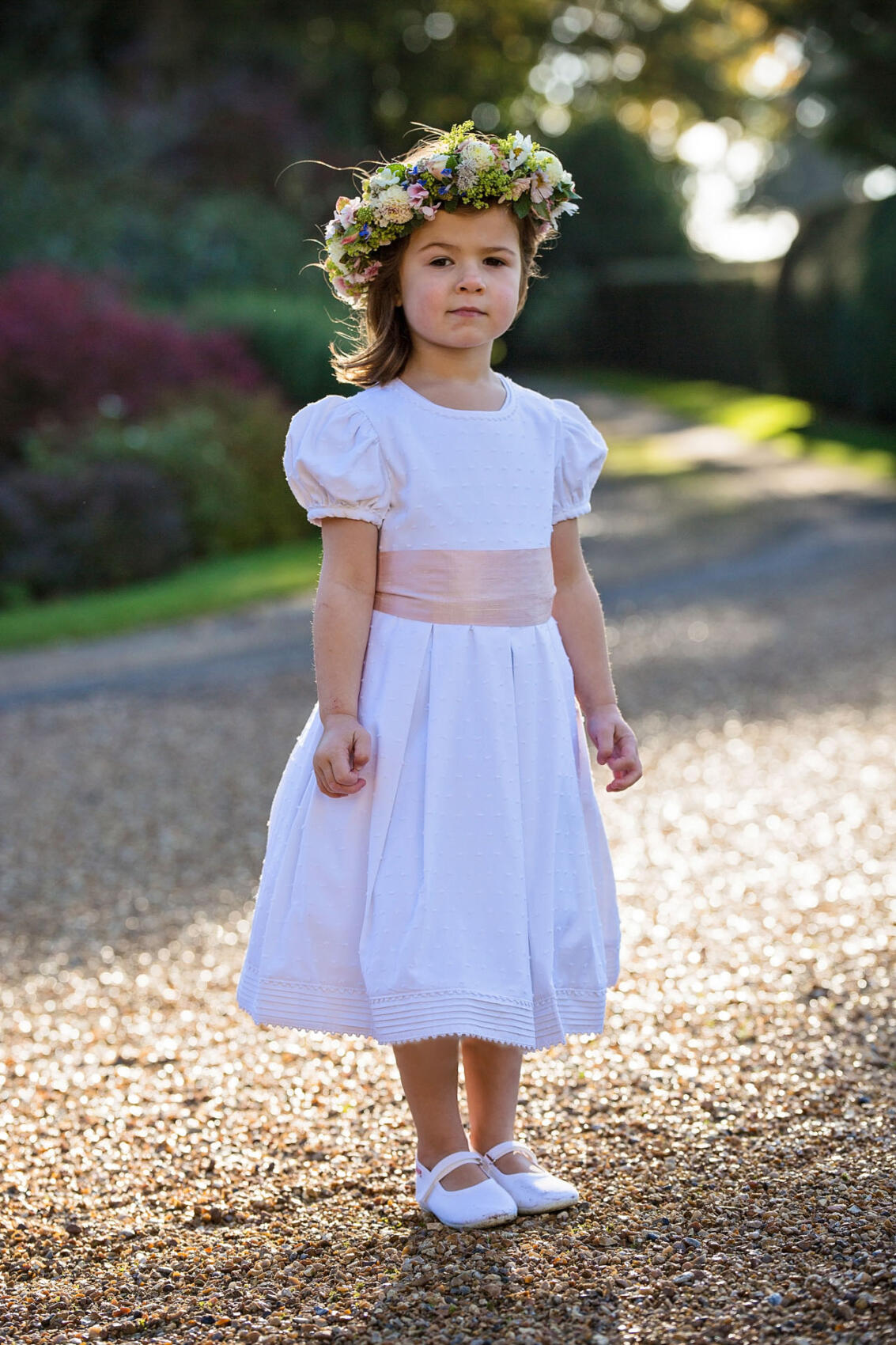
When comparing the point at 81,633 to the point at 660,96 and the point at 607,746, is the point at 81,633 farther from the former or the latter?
the point at 660,96

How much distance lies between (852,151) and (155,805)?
14.6 metres

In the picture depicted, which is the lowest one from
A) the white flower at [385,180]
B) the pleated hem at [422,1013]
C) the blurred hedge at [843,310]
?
the pleated hem at [422,1013]

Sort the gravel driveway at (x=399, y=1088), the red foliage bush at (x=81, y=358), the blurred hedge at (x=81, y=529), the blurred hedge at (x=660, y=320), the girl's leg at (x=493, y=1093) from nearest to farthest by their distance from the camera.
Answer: the gravel driveway at (x=399, y=1088), the girl's leg at (x=493, y=1093), the blurred hedge at (x=81, y=529), the red foliage bush at (x=81, y=358), the blurred hedge at (x=660, y=320)

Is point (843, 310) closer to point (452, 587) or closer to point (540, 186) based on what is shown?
point (540, 186)

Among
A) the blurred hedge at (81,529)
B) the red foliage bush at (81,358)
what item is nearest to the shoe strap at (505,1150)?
the blurred hedge at (81,529)

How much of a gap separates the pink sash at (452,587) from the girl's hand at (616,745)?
23cm

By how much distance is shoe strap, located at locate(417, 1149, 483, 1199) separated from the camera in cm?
222

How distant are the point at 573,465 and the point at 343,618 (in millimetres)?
469

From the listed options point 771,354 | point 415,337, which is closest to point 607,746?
point 415,337

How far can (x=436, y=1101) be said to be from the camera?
225cm

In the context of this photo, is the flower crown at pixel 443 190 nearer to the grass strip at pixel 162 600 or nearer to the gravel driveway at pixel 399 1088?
the gravel driveway at pixel 399 1088

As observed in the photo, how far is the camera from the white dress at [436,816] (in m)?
2.11

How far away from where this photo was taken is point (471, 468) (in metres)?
2.25

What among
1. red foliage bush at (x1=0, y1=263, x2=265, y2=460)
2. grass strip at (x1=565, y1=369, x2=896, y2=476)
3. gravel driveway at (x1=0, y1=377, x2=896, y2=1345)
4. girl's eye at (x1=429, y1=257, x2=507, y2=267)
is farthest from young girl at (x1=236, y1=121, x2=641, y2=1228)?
grass strip at (x1=565, y1=369, x2=896, y2=476)
